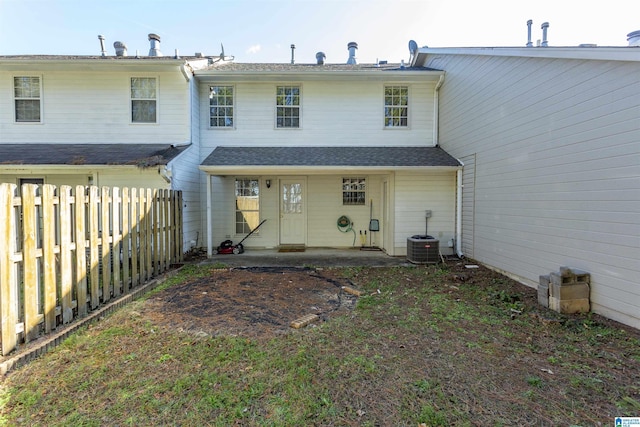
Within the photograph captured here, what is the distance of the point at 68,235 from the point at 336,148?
6.71 m

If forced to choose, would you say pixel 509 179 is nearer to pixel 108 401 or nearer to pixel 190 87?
pixel 108 401

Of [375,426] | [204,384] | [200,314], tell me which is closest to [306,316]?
[200,314]

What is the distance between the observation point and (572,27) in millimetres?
8672

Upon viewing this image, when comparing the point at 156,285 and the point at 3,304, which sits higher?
the point at 3,304

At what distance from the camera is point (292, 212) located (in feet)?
30.5

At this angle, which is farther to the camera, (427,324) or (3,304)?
(427,324)

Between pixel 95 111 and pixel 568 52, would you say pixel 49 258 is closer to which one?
pixel 95 111

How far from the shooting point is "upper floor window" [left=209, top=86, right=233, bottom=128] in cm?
888

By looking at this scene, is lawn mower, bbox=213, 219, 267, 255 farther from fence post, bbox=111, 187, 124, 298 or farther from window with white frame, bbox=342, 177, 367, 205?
fence post, bbox=111, 187, 124, 298

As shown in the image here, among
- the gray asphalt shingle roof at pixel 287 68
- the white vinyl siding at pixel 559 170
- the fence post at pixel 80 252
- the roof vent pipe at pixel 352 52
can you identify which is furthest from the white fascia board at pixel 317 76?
the fence post at pixel 80 252

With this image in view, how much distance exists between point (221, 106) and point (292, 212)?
3853mm

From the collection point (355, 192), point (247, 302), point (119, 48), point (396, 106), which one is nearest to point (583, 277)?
point (247, 302)

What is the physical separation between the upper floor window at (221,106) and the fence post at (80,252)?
18.6 ft

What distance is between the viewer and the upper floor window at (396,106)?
356 inches
